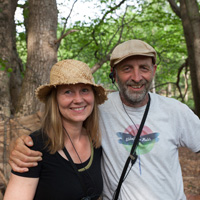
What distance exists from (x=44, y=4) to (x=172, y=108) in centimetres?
315

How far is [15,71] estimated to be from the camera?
620 cm

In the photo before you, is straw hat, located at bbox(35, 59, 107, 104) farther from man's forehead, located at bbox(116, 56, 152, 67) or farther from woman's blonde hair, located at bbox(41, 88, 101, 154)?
man's forehead, located at bbox(116, 56, 152, 67)

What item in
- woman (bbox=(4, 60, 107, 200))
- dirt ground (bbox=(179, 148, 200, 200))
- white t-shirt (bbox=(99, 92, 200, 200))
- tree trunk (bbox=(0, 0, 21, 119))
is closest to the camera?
woman (bbox=(4, 60, 107, 200))

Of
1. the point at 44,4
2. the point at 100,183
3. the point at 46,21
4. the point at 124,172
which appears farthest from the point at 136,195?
the point at 44,4

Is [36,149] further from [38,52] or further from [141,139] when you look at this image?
[38,52]

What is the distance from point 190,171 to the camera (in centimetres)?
608

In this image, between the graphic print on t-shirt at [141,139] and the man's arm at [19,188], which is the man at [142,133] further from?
the man's arm at [19,188]

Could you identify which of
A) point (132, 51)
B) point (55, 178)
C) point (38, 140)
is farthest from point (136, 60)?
point (55, 178)

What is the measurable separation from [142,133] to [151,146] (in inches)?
6.1

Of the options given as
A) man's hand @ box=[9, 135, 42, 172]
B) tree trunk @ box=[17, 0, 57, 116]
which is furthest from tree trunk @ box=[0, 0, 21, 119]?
man's hand @ box=[9, 135, 42, 172]

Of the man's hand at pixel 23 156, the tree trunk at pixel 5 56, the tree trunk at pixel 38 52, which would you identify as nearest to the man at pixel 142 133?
the man's hand at pixel 23 156

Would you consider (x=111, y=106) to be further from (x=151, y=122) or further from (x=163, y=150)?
(x=163, y=150)

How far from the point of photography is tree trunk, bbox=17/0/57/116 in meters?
4.07

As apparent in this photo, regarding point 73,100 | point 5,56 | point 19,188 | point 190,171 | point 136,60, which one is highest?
point 5,56
